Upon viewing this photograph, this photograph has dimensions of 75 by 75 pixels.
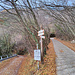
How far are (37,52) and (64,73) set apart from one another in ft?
6.62

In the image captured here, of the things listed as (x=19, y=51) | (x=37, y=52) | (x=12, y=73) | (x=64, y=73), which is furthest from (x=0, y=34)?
(x=64, y=73)

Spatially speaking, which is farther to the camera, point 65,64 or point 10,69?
point 10,69

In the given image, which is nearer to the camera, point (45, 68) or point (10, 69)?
point (45, 68)

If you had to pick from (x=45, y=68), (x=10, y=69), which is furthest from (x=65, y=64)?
(x=10, y=69)

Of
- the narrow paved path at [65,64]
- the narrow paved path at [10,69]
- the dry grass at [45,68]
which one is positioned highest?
the narrow paved path at [65,64]

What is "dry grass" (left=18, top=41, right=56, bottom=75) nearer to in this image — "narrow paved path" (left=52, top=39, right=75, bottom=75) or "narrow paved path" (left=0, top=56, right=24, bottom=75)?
Answer: "narrow paved path" (left=52, top=39, right=75, bottom=75)

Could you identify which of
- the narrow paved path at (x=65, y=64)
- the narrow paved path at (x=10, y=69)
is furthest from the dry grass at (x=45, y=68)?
the narrow paved path at (x=10, y=69)

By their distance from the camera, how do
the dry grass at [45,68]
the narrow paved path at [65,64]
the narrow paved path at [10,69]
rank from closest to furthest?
the narrow paved path at [65,64] < the dry grass at [45,68] < the narrow paved path at [10,69]

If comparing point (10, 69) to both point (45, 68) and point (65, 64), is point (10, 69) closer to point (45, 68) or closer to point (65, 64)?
point (45, 68)

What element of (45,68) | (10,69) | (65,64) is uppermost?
(65,64)

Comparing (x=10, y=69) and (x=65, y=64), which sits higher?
(x=65, y=64)

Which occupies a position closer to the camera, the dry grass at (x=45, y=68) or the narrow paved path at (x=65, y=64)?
the narrow paved path at (x=65, y=64)

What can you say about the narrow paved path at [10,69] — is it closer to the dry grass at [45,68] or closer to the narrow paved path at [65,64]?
the dry grass at [45,68]

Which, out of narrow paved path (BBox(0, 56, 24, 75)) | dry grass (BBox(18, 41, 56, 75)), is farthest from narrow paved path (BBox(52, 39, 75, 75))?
narrow paved path (BBox(0, 56, 24, 75))
